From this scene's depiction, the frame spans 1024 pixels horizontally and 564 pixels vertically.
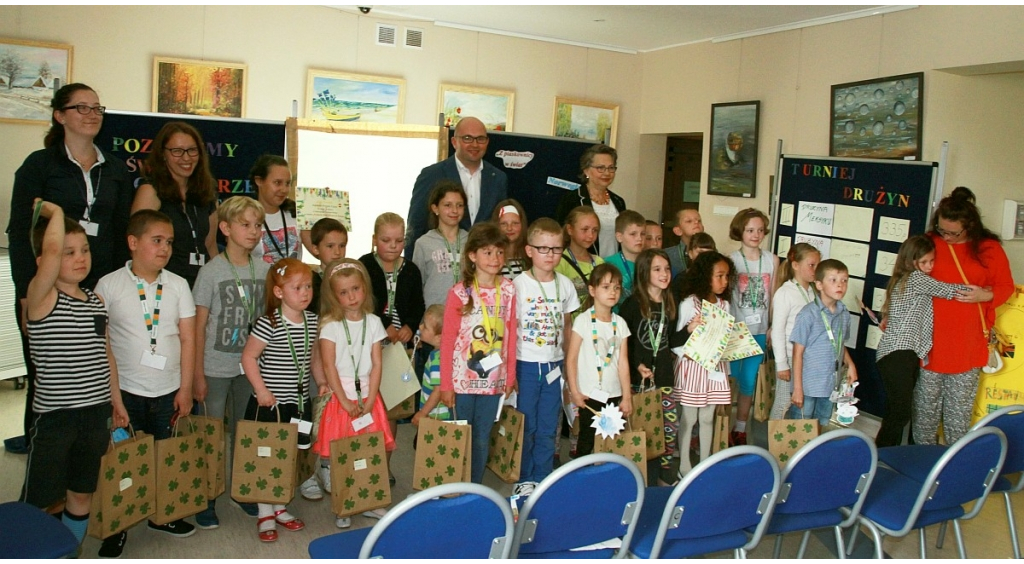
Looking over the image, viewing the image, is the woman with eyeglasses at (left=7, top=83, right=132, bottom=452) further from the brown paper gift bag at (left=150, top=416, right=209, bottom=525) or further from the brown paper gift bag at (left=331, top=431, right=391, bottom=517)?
the brown paper gift bag at (left=331, top=431, right=391, bottom=517)

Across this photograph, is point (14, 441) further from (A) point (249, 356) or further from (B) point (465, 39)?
(B) point (465, 39)

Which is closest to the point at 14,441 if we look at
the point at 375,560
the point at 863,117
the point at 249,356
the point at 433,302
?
the point at 249,356

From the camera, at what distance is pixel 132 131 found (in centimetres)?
476

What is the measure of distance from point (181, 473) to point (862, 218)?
4364 mm

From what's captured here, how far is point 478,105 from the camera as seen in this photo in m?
8.08

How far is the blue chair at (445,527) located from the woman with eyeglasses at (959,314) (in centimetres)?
330

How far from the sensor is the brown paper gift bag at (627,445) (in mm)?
3443

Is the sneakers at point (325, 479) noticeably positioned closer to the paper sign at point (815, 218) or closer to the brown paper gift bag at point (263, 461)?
the brown paper gift bag at point (263, 461)

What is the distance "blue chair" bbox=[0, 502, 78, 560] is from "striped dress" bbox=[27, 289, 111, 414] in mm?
534

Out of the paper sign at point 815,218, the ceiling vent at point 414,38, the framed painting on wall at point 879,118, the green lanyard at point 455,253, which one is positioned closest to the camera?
the green lanyard at point 455,253

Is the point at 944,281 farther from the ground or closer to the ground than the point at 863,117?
closer to the ground

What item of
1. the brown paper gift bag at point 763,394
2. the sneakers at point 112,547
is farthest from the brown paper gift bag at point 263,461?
the brown paper gift bag at point 763,394

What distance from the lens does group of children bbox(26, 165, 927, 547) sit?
2859 millimetres

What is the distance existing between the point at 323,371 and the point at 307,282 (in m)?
0.41
